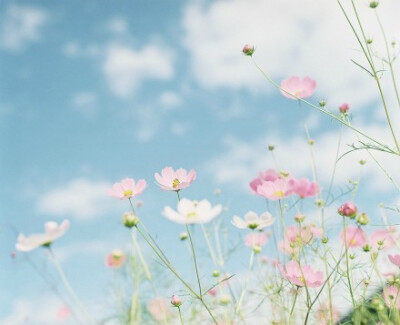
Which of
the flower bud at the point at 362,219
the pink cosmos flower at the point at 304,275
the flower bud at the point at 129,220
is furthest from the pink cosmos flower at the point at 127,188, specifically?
the flower bud at the point at 362,219

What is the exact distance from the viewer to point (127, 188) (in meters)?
1.19

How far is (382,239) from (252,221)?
0.50 metres

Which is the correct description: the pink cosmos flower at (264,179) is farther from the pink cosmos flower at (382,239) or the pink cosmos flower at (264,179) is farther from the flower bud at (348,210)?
the pink cosmos flower at (382,239)

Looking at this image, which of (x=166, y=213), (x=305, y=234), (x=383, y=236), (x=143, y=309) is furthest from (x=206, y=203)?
(x=143, y=309)

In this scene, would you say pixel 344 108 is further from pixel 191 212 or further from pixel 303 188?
pixel 191 212

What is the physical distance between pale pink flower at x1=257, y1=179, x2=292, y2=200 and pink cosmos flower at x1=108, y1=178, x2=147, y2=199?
283 millimetres

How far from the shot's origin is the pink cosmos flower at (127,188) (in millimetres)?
1180

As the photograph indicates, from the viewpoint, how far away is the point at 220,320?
5.72ft

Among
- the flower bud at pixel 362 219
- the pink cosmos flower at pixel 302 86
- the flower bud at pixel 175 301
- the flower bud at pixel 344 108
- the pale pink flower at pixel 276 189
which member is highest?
the pink cosmos flower at pixel 302 86

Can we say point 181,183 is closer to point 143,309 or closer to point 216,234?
point 216,234

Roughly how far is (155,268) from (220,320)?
0.72m

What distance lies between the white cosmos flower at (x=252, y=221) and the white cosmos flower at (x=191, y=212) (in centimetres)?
33

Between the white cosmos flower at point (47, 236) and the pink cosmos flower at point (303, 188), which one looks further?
the pink cosmos flower at point (303, 188)

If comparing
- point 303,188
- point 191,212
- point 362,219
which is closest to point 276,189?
point 303,188
